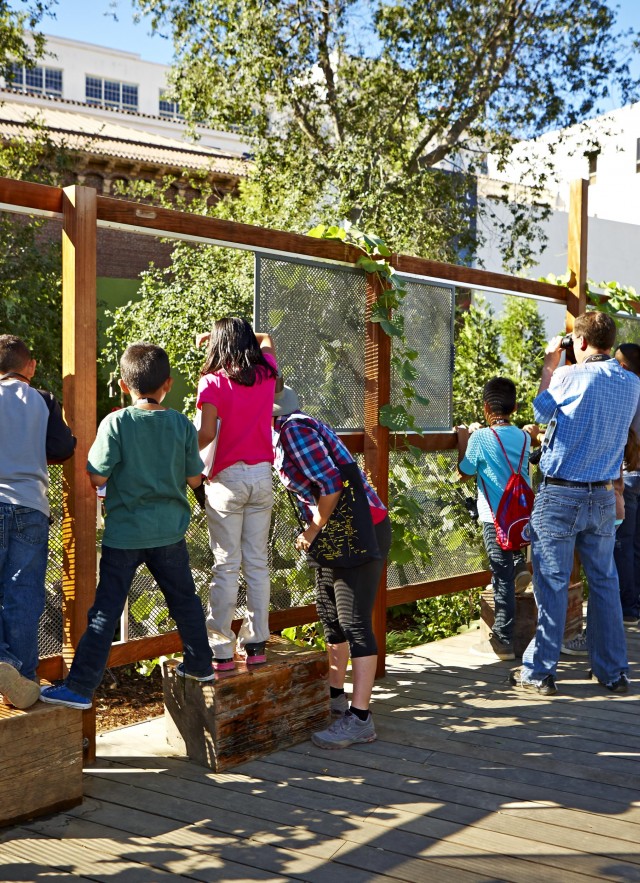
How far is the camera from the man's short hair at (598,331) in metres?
5.00

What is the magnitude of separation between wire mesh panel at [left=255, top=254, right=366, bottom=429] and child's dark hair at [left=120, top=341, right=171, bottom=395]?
0.83 m

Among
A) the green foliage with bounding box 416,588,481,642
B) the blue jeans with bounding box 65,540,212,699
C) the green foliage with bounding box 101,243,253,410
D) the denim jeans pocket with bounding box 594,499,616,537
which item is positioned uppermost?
the green foliage with bounding box 101,243,253,410

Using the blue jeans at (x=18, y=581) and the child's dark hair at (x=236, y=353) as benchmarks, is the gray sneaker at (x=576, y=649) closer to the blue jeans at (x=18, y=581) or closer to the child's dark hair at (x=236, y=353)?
the child's dark hair at (x=236, y=353)

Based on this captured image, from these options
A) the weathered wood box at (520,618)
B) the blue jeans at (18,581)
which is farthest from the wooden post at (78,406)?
the weathered wood box at (520,618)

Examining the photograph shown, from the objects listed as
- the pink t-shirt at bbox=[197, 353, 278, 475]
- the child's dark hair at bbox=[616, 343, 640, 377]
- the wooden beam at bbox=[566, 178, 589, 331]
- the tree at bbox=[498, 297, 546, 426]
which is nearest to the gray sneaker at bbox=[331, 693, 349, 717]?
the pink t-shirt at bbox=[197, 353, 278, 475]

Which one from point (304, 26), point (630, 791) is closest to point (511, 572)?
point (630, 791)

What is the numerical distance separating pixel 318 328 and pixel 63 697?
2.30 meters

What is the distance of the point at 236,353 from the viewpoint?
420cm

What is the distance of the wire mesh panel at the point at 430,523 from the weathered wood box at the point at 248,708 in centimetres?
131

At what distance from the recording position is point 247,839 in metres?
3.33

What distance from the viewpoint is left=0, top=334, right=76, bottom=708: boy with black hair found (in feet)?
12.0

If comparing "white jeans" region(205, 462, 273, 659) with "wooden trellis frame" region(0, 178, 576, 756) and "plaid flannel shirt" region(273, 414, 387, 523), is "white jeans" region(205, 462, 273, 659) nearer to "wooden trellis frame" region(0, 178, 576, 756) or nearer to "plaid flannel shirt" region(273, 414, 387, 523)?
"plaid flannel shirt" region(273, 414, 387, 523)

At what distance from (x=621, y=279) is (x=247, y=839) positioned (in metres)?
32.2

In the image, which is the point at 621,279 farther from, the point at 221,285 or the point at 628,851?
the point at 628,851
